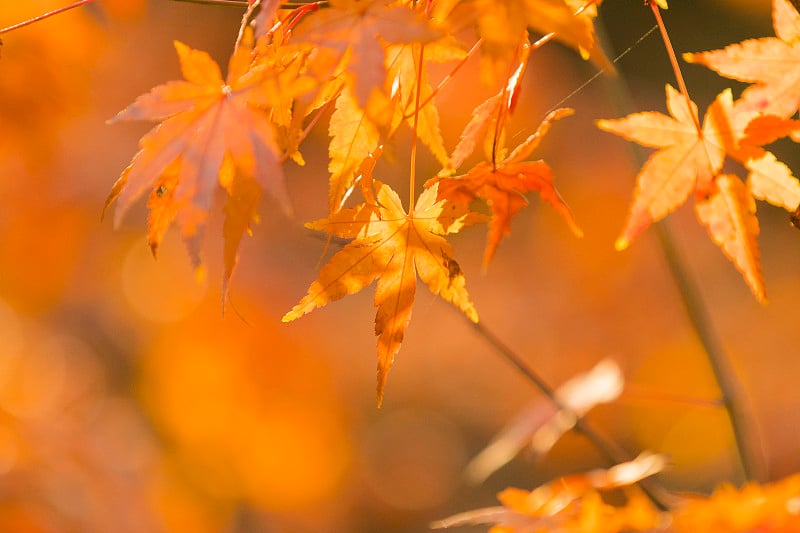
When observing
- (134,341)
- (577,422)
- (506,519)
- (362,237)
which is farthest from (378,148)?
(134,341)

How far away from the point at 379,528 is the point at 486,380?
1209 mm

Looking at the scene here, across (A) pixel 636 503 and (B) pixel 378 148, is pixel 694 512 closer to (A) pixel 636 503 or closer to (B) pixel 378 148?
(A) pixel 636 503

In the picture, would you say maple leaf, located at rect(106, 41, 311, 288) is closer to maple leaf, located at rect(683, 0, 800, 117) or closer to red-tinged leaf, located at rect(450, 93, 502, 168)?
red-tinged leaf, located at rect(450, 93, 502, 168)

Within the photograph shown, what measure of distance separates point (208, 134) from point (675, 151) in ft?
1.21

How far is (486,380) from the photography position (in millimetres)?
5227

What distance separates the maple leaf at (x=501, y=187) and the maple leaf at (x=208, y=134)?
0.17 metres

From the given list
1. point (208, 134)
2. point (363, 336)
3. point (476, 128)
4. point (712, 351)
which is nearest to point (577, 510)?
point (712, 351)

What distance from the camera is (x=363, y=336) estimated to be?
5.57 meters

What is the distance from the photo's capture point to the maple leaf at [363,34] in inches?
18.0

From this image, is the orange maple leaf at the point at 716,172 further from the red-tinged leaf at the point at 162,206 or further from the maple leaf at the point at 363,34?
the red-tinged leaf at the point at 162,206

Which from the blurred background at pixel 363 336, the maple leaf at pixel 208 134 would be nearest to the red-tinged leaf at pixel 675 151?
the maple leaf at pixel 208 134

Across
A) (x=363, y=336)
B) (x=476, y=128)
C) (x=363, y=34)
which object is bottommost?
(x=363, y=336)

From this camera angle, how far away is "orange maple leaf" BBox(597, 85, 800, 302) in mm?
581

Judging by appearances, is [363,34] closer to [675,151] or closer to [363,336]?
[675,151]
